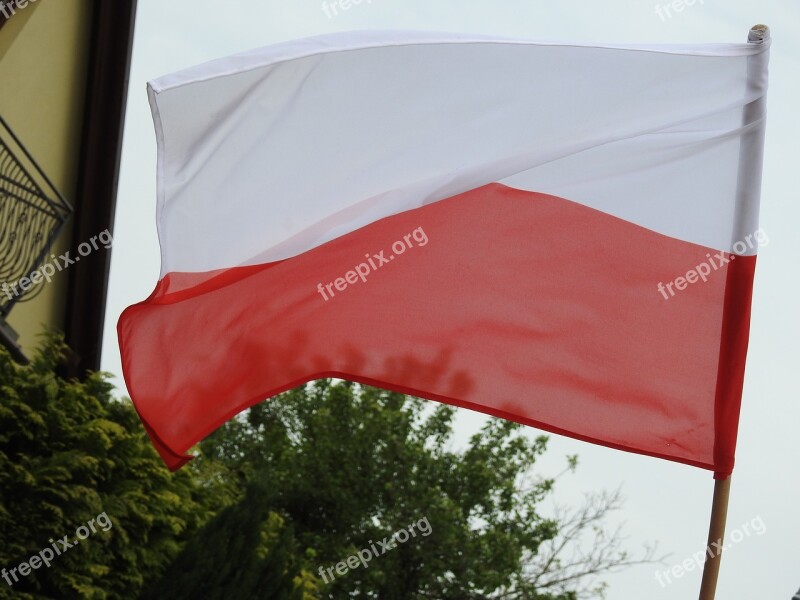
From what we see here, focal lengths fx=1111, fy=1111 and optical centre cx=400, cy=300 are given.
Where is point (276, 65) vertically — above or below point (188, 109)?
above

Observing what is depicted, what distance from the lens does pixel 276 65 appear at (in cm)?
517

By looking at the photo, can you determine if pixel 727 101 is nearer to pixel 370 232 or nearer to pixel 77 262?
pixel 370 232

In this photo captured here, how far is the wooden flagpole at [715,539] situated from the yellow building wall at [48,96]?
9.25m

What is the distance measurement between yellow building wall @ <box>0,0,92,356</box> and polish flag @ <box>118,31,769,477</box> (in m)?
7.64

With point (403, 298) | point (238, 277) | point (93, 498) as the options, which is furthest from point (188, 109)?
point (93, 498)

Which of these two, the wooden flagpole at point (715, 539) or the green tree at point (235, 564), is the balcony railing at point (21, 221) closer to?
the green tree at point (235, 564)

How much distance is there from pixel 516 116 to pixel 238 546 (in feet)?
18.2

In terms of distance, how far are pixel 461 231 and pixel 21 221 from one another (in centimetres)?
717
